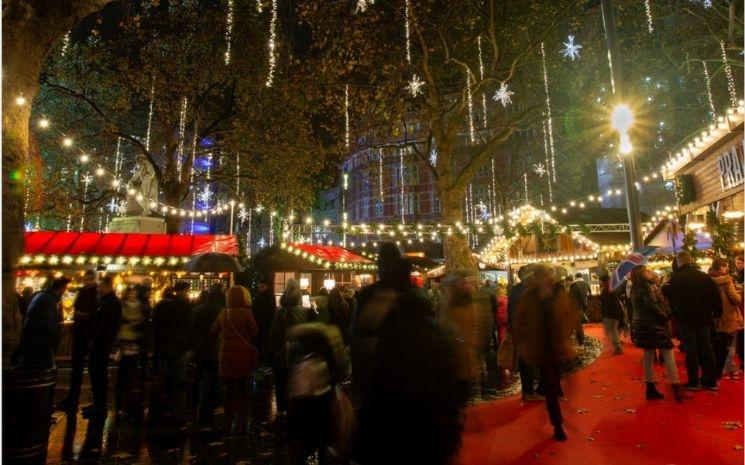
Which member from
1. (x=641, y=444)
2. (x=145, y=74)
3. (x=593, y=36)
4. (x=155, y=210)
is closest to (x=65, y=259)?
(x=155, y=210)

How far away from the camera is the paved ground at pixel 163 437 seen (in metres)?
4.74

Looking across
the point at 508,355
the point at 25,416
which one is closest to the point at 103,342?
the point at 25,416

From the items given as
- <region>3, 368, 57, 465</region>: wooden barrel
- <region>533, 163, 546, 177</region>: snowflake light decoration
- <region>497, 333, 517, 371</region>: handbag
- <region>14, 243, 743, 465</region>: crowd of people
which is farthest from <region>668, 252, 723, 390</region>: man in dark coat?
<region>533, 163, 546, 177</region>: snowflake light decoration

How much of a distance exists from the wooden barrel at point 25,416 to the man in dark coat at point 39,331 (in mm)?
2451

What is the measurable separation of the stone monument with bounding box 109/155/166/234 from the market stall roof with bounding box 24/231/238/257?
3044mm

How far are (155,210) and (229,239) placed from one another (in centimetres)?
518

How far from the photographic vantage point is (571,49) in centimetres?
1730

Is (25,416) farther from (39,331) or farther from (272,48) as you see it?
(272,48)

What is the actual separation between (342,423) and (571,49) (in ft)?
59.1

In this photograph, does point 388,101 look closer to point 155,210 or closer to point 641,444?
point 155,210

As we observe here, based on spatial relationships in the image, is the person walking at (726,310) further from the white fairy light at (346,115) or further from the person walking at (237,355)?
the white fairy light at (346,115)

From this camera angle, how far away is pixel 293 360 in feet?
12.6

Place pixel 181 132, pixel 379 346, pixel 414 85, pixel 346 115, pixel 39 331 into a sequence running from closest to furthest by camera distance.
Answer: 1. pixel 379 346
2. pixel 39 331
3. pixel 414 85
4. pixel 346 115
5. pixel 181 132

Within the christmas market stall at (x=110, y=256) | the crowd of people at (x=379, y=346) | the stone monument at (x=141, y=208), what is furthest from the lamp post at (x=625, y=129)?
the stone monument at (x=141, y=208)
